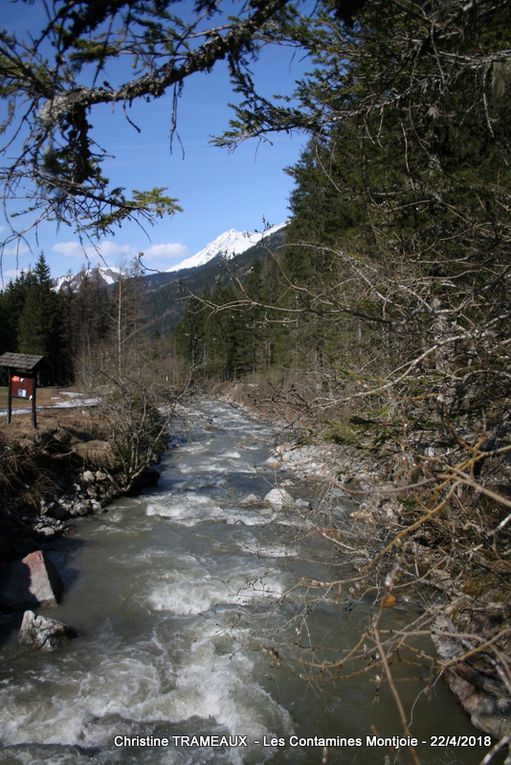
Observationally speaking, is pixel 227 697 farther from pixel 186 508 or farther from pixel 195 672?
pixel 186 508

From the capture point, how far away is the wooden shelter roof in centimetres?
1559

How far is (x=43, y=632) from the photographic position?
22.7 feet

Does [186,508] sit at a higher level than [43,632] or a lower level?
lower

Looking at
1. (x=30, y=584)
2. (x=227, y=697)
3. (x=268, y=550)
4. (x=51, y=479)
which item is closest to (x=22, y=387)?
(x=51, y=479)

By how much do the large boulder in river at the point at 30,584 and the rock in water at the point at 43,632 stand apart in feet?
2.83

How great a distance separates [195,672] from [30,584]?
3387 millimetres

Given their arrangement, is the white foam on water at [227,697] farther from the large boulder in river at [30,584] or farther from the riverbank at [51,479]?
the riverbank at [51,479]

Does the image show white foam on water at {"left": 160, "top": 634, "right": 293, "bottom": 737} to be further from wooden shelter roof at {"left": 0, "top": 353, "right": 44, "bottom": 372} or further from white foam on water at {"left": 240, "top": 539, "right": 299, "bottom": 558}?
wooden shelter roof at {"left": 0, "top": 353, "right": 44, "bottom": 372}

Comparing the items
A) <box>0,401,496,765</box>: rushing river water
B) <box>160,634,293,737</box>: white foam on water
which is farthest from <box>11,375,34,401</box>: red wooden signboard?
<box>160,634,293,737</box>: white foam on water

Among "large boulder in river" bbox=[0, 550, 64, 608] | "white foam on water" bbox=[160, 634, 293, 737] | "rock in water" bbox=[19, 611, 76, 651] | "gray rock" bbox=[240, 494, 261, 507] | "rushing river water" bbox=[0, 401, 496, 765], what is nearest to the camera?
"rushing river water" bbox=[0, 401, 496, 765]

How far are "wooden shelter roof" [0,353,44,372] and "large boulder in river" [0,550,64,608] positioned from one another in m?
8.25

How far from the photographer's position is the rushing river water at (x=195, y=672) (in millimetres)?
5176

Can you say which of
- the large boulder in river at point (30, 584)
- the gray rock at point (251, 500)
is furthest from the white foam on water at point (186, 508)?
the large boulder in river at point (30, 584)

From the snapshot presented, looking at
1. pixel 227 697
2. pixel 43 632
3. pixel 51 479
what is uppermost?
pixel 51 479
